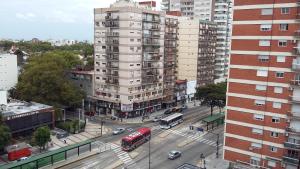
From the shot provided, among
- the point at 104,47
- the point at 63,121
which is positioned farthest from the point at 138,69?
the point at 63,121

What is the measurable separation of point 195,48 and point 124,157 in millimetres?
63415

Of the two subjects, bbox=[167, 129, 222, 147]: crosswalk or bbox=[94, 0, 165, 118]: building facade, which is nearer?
bbox=[167, 129, 222, 147]: crosswalk

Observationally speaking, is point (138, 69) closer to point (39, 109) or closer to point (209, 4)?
point (39, 109)

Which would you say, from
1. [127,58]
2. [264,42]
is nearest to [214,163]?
[264,42]

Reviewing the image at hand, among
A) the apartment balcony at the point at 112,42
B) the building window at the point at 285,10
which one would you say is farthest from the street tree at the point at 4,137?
the building window at the point at 285,10

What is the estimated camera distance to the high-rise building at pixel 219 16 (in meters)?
137

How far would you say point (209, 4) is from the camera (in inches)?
5842

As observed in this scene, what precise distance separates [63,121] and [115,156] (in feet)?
82.8

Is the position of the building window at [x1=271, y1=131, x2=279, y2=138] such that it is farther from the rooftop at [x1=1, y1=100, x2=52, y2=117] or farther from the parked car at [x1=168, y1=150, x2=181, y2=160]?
the rooftop at [x1=1, y1=100, x2=52, y2=117]

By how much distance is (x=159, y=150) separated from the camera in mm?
68562

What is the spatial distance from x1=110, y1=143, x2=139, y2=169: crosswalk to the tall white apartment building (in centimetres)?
4784

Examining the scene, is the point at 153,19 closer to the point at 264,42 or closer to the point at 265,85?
the point at 264,42

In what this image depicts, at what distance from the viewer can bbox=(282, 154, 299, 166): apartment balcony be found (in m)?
48.2

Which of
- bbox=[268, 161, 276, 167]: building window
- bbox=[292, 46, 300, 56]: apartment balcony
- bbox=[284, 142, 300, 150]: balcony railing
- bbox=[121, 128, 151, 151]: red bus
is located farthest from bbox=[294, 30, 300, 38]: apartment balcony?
bbox=[121, 128, 151, 151]: red bus
